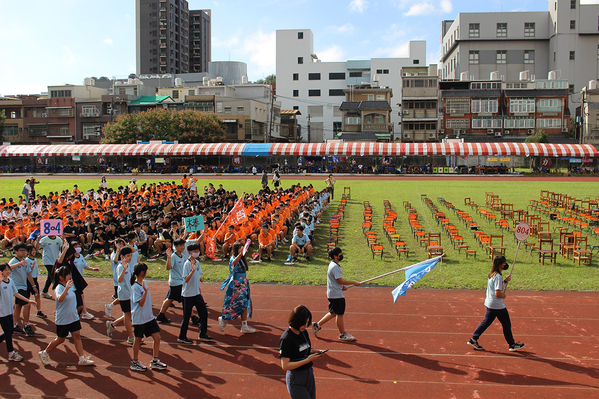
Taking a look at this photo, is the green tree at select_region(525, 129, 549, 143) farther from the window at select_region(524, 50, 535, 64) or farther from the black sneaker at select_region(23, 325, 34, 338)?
the black sneaker at select_region(23, 325, 34, 338)

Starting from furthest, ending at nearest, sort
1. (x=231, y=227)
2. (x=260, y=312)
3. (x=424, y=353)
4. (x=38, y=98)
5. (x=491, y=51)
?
(x=491, y=51) < (x=38, y=98) < (x=231, y=227) < (x=260, y=312) < (x=424, y=353)

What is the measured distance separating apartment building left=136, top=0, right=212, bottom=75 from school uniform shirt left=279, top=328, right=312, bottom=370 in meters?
126

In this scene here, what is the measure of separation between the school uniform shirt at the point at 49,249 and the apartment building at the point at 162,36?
119m

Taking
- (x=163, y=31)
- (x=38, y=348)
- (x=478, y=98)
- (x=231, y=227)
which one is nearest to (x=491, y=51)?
(x=478, y=98)

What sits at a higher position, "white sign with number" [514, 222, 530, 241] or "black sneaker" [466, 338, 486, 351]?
"white sign with number" [514, 222, 530, 241]

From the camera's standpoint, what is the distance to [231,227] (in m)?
13.8

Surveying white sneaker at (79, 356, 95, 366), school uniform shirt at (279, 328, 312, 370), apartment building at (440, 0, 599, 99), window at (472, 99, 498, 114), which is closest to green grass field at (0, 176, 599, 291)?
white sneaker at (79, 356, 95, 366)

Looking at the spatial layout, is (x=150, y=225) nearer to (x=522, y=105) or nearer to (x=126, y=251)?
(x=126, y=251)

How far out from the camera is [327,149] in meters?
58.8

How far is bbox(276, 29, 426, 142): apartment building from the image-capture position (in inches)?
3669

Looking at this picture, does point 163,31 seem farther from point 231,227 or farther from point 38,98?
point 231,227

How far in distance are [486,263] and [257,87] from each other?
74483 mm

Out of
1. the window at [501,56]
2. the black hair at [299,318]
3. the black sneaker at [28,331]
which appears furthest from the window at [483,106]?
the black hair at [299,318]

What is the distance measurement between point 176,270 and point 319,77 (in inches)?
3557
